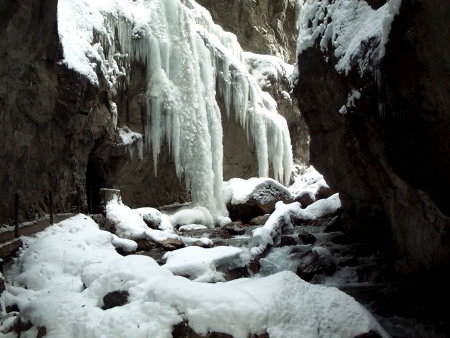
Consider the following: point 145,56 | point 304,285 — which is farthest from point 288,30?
point 304,285

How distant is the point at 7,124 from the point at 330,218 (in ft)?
35.5

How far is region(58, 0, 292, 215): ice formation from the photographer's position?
44.7ft

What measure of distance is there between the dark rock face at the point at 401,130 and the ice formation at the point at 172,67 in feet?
23.6

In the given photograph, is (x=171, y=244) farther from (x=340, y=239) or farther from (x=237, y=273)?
(x=340, y=239)

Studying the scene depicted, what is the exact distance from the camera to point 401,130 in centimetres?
489

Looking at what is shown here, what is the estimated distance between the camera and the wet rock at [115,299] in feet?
14.7

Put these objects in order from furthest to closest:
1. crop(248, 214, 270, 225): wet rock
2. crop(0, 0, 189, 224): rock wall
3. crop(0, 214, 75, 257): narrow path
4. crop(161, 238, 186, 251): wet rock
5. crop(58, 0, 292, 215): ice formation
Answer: crop(248, 214, 270, 225): wet rock < crop(58, 0, 292, 215): ice formation < crop(161, 238, 186, 251): wet rock < crop(0, 0, 189, 224): rock wall < crop(0, 214, 75, 257): narrow path

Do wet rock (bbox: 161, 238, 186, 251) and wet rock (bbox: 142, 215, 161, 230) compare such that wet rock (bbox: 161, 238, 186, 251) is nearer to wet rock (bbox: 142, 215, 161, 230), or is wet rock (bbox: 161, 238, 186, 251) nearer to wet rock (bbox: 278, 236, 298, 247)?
wet rock (bbox: 142, 215, 161, 230)

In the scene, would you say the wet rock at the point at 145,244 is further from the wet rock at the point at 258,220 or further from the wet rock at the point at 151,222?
the wet rock at the point at 258,220

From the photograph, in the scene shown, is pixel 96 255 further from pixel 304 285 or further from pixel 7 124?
pixel 304 285

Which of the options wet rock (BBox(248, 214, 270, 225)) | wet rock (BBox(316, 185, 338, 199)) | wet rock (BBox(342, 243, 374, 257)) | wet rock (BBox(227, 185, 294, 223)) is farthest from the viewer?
wet rock (BBox(316, 185, 338, 199))

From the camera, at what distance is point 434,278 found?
633 centimetres

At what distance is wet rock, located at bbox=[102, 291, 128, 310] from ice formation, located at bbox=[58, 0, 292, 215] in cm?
929

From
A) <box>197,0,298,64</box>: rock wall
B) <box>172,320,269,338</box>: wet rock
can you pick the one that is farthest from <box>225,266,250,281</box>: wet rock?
<box>197,0,298,64</box>: rock wall
